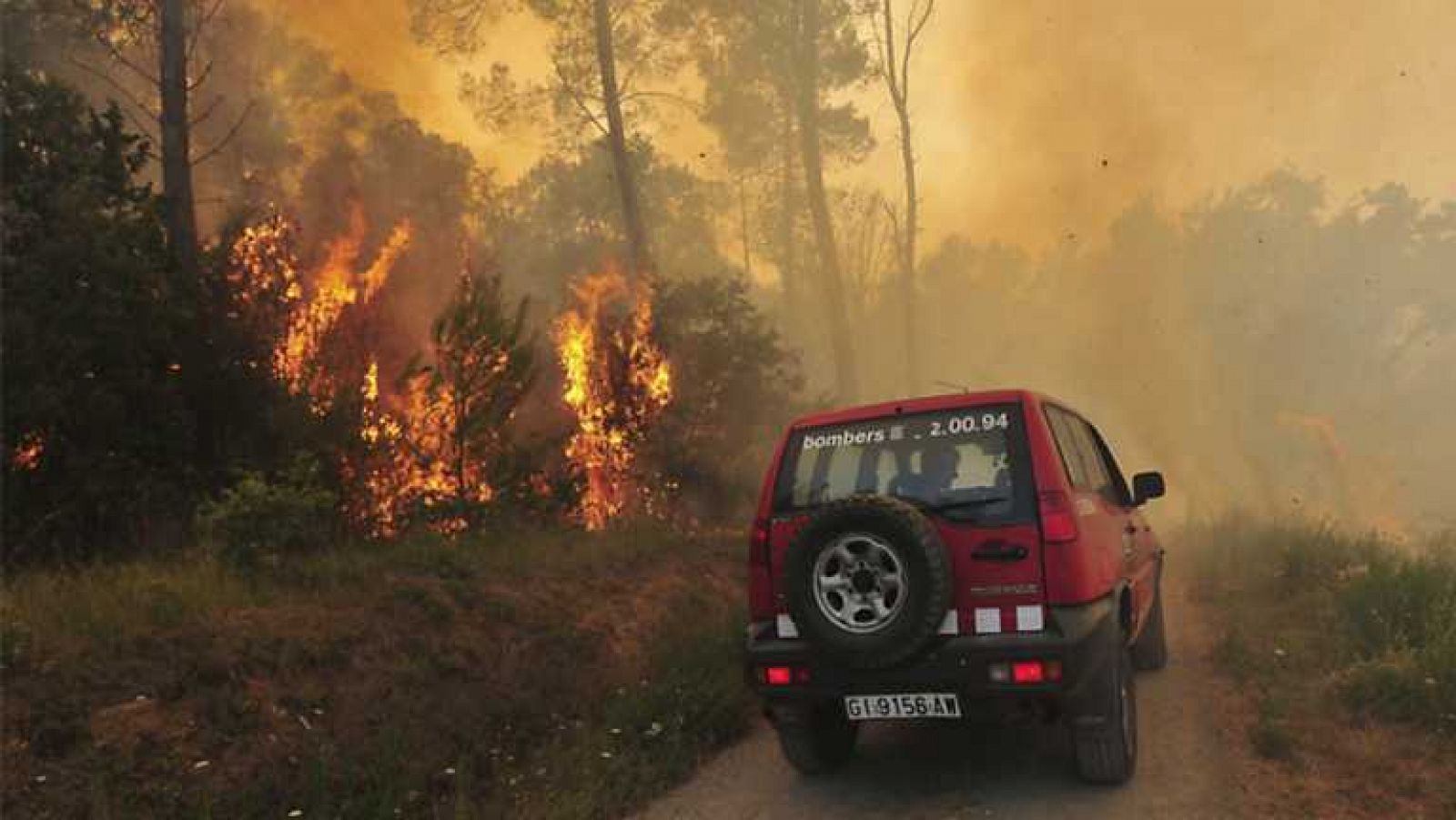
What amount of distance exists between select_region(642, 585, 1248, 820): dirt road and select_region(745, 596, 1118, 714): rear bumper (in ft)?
2.32

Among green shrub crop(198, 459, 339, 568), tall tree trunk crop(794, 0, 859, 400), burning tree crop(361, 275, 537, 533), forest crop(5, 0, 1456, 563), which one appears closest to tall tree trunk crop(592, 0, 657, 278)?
forest crop(5, 0, 1456, 563)

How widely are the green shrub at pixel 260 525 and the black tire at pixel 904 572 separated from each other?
4.92 m

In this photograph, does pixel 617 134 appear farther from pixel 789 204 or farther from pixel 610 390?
pixel 789 204

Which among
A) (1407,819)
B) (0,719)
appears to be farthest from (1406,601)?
(0,719)

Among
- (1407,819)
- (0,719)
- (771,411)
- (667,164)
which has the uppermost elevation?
(667,164)

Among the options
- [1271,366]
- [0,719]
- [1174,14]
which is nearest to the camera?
[0,719]

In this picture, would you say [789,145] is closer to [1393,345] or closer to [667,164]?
[667,164]

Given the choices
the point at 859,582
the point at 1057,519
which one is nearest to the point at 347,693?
the point at 859,582

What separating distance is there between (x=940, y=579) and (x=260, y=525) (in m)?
6.01

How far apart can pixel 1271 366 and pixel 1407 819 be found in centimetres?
3506

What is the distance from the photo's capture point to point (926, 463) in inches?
200

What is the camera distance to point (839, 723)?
5.75 meters

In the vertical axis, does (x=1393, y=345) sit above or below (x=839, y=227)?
below

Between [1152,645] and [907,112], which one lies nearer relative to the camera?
[1152,645]
